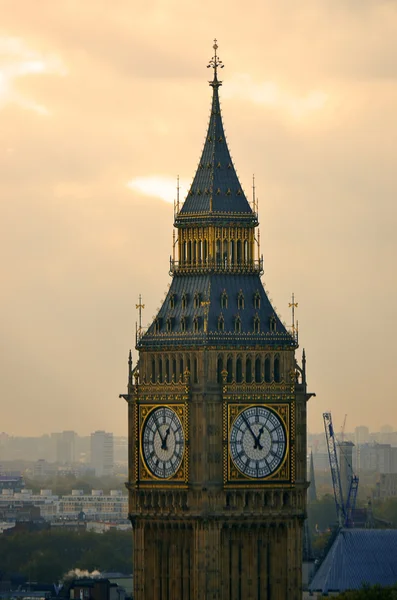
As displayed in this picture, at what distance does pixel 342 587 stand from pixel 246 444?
77.4ft

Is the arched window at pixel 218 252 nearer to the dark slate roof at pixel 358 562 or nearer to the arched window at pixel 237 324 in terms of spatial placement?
the arched window at pixel 237 324


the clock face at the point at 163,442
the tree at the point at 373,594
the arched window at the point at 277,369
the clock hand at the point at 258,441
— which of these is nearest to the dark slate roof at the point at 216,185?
the arched window at the point at 277,369

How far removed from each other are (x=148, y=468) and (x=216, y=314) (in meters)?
4.88

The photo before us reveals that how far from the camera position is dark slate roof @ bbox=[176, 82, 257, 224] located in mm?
95500

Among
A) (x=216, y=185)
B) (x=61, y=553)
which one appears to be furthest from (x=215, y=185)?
(x=61, y=553)

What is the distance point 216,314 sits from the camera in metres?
94.6

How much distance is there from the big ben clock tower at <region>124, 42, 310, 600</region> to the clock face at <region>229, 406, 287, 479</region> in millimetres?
A: 29

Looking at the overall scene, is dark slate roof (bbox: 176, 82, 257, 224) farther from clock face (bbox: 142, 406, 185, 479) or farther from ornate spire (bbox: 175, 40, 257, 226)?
clock face (bbox: 142, 406, 185, 479)

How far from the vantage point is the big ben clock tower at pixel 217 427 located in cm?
9406

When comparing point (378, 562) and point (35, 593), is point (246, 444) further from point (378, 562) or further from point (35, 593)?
point (35, 593)

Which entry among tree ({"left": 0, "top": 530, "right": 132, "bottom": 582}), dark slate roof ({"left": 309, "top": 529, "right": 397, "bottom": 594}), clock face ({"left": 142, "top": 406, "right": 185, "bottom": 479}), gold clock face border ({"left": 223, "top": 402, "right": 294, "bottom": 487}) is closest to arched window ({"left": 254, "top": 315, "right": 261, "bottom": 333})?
gold clock face border ({"left": 223, "top": 402, "right": 294, "bottom": 487})

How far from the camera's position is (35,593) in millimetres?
153625

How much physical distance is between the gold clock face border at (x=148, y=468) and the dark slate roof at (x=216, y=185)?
5.42m

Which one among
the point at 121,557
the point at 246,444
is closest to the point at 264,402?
the point at 246,444
